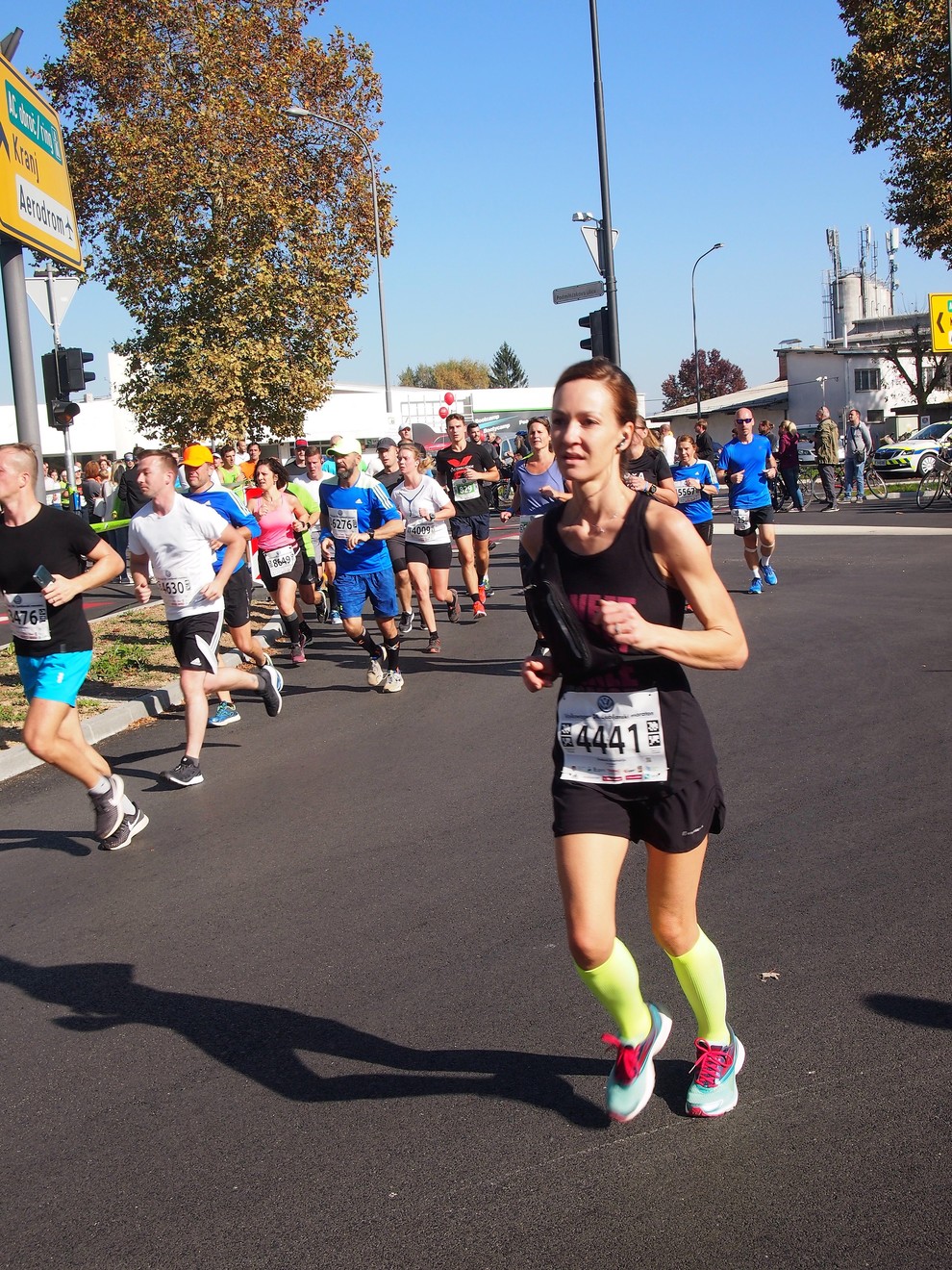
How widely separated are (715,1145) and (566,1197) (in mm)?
456

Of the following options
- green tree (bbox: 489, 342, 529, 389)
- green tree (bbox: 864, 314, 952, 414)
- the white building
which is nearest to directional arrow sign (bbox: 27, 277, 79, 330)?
green tree (bbox: 864, 314, 952, 414)

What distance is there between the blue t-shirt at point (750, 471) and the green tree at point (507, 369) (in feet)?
489

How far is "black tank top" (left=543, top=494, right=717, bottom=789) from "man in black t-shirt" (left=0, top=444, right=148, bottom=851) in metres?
3.61

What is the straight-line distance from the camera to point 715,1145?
3160 millimetres

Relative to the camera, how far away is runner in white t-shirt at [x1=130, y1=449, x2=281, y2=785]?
7555mm

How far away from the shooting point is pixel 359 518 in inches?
407

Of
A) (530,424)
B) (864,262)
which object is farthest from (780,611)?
(864,262)

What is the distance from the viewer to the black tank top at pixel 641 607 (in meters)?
3.07

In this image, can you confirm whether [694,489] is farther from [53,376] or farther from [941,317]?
[941,317]

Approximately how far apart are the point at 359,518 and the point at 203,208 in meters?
20.8

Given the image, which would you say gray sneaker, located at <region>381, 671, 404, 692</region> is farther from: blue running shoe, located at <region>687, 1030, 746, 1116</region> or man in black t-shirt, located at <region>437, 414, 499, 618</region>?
blue running shoe, located at <region>687, 1030, 746, 1116</region>

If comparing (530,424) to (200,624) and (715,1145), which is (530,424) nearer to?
(200,624)

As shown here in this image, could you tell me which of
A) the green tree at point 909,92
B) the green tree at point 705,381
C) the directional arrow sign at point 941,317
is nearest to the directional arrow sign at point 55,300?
the directional arrow sign at point 941,317

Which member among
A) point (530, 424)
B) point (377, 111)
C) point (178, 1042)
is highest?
point (377, 111)
